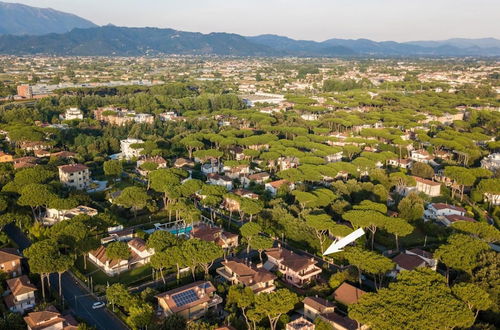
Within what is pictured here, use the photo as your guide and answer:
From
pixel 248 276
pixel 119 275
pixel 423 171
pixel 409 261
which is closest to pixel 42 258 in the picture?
pixel 119 275

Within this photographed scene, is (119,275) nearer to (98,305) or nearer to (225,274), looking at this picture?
(98,305)

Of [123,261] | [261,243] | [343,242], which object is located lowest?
[123,261]

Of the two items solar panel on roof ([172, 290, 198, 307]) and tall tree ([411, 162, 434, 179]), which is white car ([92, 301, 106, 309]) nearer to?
solar panel on roof ([172, 290, 198, 307])

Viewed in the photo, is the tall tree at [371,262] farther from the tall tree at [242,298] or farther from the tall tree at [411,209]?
the tall tree at [411,209]

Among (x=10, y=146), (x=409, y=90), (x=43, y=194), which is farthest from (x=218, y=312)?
(x=409, y=90)

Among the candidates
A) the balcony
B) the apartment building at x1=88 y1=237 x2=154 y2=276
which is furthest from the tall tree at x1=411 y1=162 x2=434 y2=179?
the apartment building at x1=88 y1=237 x2=154 y2=276

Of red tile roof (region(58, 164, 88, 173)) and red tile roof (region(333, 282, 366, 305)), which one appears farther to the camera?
red tile roof (region(58, 164, 88, 173))
